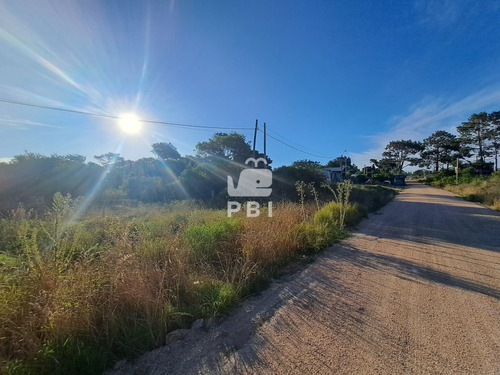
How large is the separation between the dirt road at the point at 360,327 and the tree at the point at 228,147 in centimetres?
3061

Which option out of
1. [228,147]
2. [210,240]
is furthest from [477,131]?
[210,240]

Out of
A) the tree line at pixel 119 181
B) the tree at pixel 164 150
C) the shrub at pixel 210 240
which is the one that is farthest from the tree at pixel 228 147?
the shrub at pixel 210 240

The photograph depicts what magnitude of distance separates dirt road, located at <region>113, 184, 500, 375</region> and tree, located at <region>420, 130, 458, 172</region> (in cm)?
5600

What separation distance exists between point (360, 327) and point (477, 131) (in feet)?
A: 177

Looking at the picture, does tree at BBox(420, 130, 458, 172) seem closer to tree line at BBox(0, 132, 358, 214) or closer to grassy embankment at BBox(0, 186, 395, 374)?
tree line at BBox(0, 132, 358, 214)

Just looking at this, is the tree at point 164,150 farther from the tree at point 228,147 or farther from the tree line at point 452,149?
the tree line at point 452,149

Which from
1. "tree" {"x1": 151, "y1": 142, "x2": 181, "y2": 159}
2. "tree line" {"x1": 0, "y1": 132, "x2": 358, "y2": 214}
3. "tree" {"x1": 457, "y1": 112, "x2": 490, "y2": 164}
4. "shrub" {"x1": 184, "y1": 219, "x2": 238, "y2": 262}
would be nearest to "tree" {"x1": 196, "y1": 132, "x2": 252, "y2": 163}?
"tree" {"x1": 151, "y1": 142, "x2": 181, "y2": 159}

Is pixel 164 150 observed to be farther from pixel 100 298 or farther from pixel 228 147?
pixel 100 298

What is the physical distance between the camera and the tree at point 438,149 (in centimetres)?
4573

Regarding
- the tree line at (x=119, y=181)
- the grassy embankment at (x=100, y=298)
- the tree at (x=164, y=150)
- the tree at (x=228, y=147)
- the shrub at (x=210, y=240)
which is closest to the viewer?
the grassy embankment at (x=100, y=298)

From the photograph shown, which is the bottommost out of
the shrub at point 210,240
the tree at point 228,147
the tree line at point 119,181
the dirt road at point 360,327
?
the dirt road at point 360,327

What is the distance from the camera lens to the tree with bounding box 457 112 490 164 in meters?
36.2

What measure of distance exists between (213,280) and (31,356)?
177 centimetres

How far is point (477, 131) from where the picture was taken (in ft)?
122
